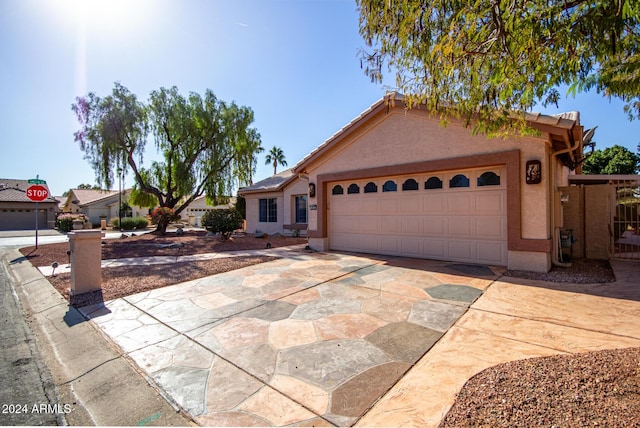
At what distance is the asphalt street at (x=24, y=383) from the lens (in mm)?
2389

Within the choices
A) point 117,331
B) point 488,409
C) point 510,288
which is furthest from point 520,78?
point 117,331

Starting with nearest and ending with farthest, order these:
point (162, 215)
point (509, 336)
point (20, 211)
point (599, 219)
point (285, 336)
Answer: point (509, 336)
point (285, 336)
point (599, 219)
point (162, 215)
point (20, 211)

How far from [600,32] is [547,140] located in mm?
4982

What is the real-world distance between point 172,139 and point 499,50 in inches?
813

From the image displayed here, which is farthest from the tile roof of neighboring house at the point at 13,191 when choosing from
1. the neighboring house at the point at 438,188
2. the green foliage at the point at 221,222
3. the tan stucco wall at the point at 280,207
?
the neighboring house at the point at 438,188

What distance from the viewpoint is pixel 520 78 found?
3197 millimetres

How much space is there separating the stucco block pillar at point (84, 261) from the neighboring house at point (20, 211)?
3740 centimetres

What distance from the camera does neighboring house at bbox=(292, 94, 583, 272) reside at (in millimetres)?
6574

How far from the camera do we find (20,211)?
31.2m

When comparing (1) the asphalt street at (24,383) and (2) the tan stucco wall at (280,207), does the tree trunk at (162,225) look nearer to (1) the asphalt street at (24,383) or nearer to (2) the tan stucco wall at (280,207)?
(2) the tan stucco wall at (280,207)

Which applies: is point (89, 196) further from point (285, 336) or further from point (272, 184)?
point (285, 336)

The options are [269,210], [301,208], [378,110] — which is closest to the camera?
[378,110]

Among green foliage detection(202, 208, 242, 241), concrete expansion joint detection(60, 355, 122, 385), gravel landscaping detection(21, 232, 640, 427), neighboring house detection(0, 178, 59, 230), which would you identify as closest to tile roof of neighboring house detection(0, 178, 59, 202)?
neighboring house detection(0, 178, 59, 230)

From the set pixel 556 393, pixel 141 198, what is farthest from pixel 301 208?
pixel 141 198
